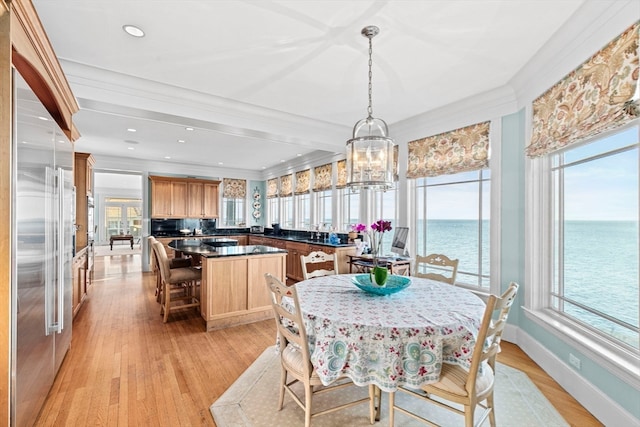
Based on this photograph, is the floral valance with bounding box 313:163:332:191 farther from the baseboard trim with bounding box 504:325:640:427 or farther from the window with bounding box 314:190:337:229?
the baseboard trim with bounding box 504:325:640:427

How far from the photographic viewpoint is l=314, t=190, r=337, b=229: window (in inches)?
258

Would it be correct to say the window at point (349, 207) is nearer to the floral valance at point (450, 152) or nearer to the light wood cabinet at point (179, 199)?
the floral valance at point (450, 152)

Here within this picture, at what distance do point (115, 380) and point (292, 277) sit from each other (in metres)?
3.78

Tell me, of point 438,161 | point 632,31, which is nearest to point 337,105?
point 438,161

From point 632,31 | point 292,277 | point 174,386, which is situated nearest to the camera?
point 632,31

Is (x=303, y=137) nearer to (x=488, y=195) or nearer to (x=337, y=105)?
(x=337, y=105)

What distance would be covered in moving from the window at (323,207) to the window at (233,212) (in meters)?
3.17

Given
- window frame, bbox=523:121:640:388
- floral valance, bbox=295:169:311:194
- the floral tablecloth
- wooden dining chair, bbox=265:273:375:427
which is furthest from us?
floral valance, bbox=295:169:311:194

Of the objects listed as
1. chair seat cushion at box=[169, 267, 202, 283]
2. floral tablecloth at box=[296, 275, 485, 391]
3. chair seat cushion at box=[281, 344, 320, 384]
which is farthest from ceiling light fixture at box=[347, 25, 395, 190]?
chair seat cushion at box=[169, 267, 202, 283]

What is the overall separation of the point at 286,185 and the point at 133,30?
5.79 m

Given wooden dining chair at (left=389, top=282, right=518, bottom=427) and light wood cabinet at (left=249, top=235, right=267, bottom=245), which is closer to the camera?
wooden dining chair at (left=389, top=282, right=518, bottom=427)

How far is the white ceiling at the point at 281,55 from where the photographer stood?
2.08 m

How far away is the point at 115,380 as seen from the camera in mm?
2414

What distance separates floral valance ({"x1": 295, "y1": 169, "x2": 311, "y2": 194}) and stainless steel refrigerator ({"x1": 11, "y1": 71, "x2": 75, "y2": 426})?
5.02m
